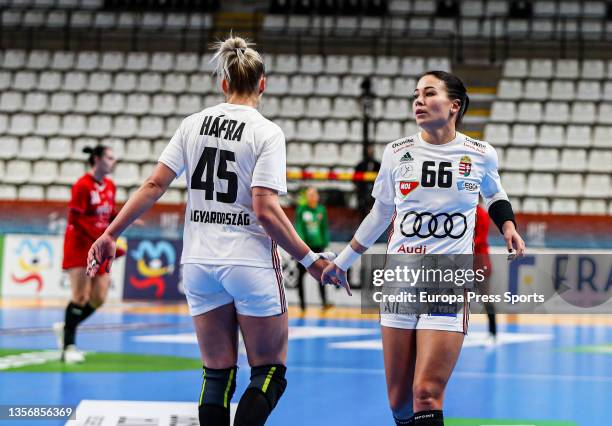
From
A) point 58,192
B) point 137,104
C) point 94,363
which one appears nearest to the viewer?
point 94,363

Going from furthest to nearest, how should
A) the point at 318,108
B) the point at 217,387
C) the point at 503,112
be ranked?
the point at 318,108 → the point at 503,112 → the point at 217,387

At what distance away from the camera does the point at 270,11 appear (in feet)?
81.8

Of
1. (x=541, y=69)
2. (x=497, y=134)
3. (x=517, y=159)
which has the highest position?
(x=541, y=69)

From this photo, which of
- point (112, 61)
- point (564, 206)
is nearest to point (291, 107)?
point (112, 61)

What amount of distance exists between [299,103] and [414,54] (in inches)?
152

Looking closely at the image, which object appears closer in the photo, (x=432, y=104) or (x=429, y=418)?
(x=429, y=418)

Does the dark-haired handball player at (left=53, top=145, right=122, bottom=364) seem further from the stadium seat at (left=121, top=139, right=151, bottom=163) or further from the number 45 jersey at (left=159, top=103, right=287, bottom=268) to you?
the stadium seat at (left=121, top=139, right=151, bottom=163)

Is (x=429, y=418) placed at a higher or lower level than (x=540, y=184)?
lower

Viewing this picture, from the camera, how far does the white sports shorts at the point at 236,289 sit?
13.5 ft

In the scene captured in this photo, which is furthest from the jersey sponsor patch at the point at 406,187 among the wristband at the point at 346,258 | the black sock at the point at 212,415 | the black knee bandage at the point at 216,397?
the black sock at the point at 212,415

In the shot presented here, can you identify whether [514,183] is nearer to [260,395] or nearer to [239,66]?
[239,66]

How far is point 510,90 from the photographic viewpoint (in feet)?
72.7

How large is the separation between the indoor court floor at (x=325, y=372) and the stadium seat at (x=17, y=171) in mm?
6948

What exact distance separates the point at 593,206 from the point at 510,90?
4319mm
